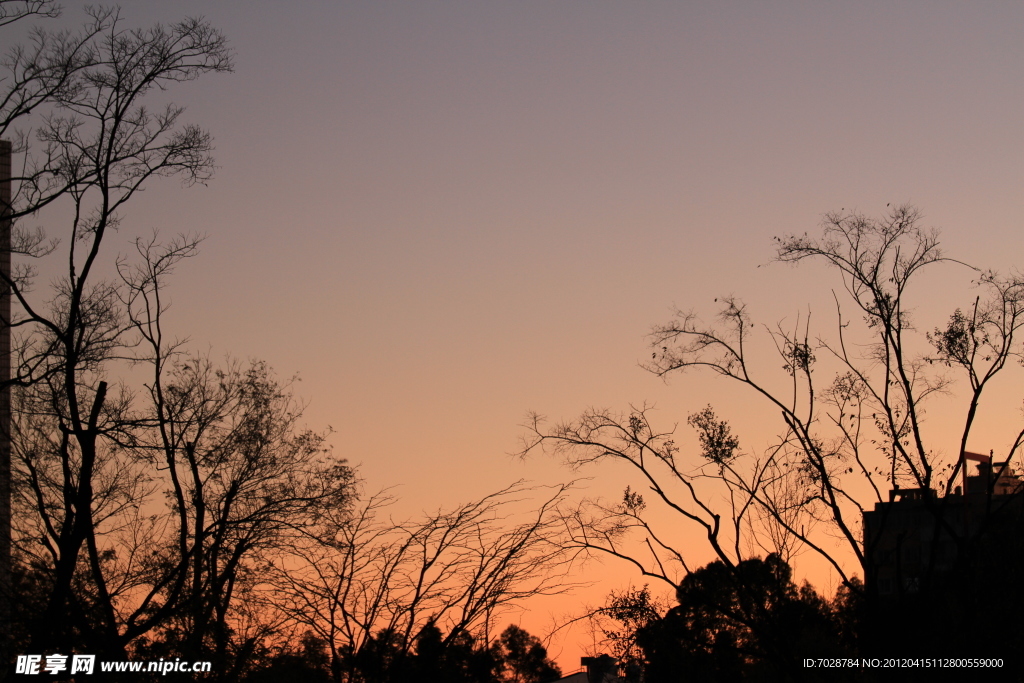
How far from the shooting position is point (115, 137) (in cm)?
1653

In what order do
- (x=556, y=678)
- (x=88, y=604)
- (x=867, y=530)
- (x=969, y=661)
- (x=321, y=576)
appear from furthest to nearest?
(x=556, y=678)
(x=867, y=530)
(x=969, y=661)
(x=88, y=604)
(x=321, y=576)

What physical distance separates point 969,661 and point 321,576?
12.9 m

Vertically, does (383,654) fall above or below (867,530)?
below

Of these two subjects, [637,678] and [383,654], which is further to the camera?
[637,678]

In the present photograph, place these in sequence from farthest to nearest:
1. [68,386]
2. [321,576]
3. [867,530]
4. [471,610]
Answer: [867,530]
[68,386]
[321,576]
[471,610]

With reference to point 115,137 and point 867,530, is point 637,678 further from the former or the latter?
point 115,137

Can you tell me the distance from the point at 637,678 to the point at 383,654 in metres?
16.2

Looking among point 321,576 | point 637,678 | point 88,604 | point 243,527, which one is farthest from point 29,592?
point 637,678

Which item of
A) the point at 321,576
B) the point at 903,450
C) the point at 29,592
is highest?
the point at 903,450

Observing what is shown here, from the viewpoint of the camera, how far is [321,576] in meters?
13.9

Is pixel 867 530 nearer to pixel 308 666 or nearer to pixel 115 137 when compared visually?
pixel 308 666

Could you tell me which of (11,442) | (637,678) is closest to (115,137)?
(11,442)

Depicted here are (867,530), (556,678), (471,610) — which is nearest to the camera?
(471,610)

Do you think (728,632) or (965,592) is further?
(728,632)
